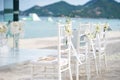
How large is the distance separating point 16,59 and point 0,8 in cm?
249

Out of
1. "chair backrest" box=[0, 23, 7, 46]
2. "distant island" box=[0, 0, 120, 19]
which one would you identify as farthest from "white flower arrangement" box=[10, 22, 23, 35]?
"distant island" box=[0, 0, 120, 19]

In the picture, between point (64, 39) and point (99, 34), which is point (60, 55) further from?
point (99, 34)

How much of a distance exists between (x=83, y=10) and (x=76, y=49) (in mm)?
10231

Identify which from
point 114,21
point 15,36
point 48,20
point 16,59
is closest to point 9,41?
point 15,36

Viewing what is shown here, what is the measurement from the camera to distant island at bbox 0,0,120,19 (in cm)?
1427

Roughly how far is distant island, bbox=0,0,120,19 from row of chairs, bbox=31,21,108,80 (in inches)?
329

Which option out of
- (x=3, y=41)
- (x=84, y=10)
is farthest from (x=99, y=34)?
(x=84, y=10)

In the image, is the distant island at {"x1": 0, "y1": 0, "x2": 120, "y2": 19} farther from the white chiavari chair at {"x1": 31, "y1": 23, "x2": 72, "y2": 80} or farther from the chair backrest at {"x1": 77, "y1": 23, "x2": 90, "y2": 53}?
the white chiavari chair at {"x1": 31, "y1": 23, "x2": 72, "y2": 80}

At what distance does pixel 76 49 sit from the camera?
4957mm

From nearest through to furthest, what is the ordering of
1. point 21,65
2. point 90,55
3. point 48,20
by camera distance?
point 90,55
point 21,65
point 48,20

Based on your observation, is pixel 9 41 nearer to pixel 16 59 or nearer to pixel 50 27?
pixel 16 59

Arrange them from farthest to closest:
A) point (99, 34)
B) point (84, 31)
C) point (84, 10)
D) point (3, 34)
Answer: point (84, 10)
point (3, 34)
point (99, 34)
point (84, 31)

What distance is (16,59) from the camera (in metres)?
6.68

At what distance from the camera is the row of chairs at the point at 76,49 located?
14.0 ft
